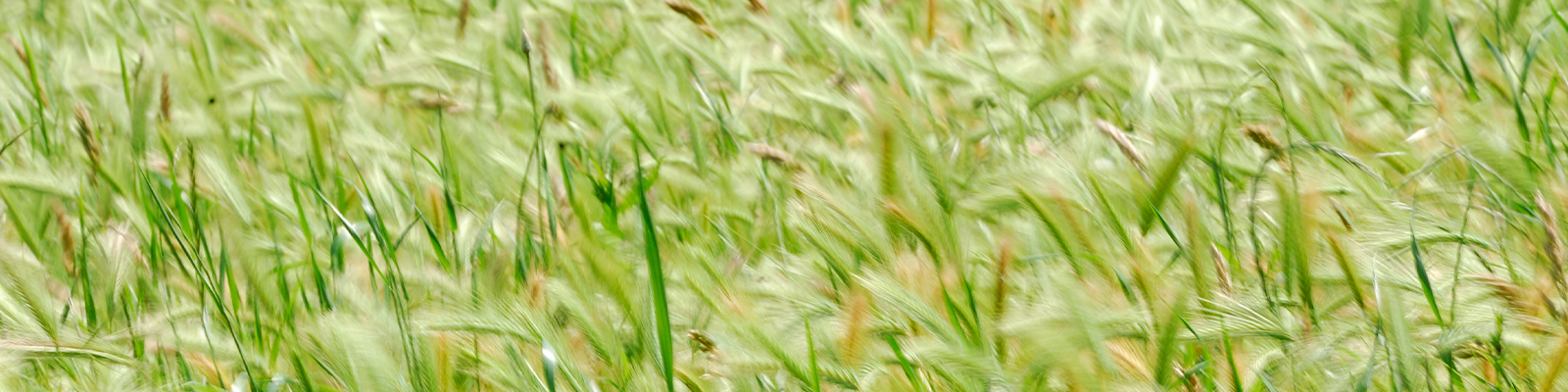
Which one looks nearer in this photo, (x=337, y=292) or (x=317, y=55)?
(x=337, y=292)

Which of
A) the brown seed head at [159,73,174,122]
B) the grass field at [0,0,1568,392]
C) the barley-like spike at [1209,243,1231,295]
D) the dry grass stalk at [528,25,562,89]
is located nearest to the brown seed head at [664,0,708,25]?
the grass field at [0,0,1568,392]

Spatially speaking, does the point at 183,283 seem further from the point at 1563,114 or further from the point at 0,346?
the point at 1563,114

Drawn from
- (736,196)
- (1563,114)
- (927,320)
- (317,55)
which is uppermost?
(1563,114)

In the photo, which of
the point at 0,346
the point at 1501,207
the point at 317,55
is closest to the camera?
the point at 0,346

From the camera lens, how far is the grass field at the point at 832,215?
38.2 inches

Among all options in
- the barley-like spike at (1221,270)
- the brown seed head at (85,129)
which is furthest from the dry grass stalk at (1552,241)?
the brown seed head at (85,129)

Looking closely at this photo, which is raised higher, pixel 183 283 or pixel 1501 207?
pixel 1501 207

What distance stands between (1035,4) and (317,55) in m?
1.40

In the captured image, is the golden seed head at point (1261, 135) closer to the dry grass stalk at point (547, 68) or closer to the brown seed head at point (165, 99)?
the dry grass stalk at point (547, 68)

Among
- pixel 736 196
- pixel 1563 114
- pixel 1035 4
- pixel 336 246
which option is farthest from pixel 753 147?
pixel 1035 4

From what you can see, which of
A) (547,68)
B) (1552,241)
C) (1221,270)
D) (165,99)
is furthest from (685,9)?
(1552,241)

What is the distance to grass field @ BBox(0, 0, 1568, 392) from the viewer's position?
97cm

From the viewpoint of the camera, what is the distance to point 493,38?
2242 millimetres

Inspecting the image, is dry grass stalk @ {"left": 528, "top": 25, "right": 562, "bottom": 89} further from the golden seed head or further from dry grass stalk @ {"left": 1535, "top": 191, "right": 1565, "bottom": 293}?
dry grass stalk @ {"left": 1535, "top": 191, "right": 1565, "bottom": 293}
